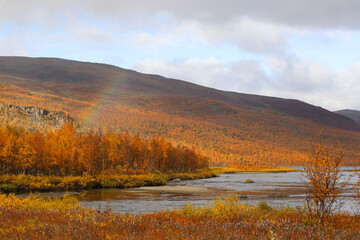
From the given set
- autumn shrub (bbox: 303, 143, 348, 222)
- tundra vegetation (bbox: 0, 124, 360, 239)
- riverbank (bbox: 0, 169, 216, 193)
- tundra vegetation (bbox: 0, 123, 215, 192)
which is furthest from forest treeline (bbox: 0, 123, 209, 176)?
autumn shrub (bbox: 303, 143, 348, 222)

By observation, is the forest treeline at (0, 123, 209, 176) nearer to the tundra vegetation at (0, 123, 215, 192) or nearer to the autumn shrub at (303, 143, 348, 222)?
the tundra vegetation at (0, 123, 215, 192)

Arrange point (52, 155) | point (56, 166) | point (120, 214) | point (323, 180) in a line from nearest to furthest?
point (120, 214), point (323, 180), point (52, 155), point (56, 166)

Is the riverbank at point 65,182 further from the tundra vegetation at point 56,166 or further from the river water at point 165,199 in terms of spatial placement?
the river water at point 165,199

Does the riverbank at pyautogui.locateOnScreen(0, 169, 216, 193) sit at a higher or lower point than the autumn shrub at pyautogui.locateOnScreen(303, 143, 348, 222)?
lower

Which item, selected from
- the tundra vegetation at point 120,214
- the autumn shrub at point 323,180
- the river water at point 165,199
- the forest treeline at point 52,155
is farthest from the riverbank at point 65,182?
the autumn shrub at point 323,180

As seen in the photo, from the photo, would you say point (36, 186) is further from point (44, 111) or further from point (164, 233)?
point (44, 111)

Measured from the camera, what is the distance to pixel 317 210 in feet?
42.5

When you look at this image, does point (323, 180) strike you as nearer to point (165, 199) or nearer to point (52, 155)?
point (165, 199)

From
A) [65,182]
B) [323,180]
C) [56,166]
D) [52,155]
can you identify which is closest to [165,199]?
[65,182]

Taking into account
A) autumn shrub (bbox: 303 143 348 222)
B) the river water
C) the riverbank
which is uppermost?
autumn shrub (bbox: 303 143 348 222)

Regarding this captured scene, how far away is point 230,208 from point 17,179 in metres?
41.6

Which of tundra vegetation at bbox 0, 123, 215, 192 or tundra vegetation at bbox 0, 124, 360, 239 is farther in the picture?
tundra vegetation at bbox 0, 123, 215, 192

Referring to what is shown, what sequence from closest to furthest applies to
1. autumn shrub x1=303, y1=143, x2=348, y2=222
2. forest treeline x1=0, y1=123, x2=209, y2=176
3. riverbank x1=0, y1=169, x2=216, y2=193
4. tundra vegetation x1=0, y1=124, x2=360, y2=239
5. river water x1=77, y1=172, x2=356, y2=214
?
tundra vegetation x1=0, y1=124, x2=360, y2=239, autumn shrub x1=303, y1=143, x2=348, y2=222, river water x1=77, y1=172, x2=356, y2=214, riverbank x1=0, y1=169, x2=216, y2=193, forest treeline x1=0, y1=123, x2=209, y2=176

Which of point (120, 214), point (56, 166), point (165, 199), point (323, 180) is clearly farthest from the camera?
point (56, 166)
